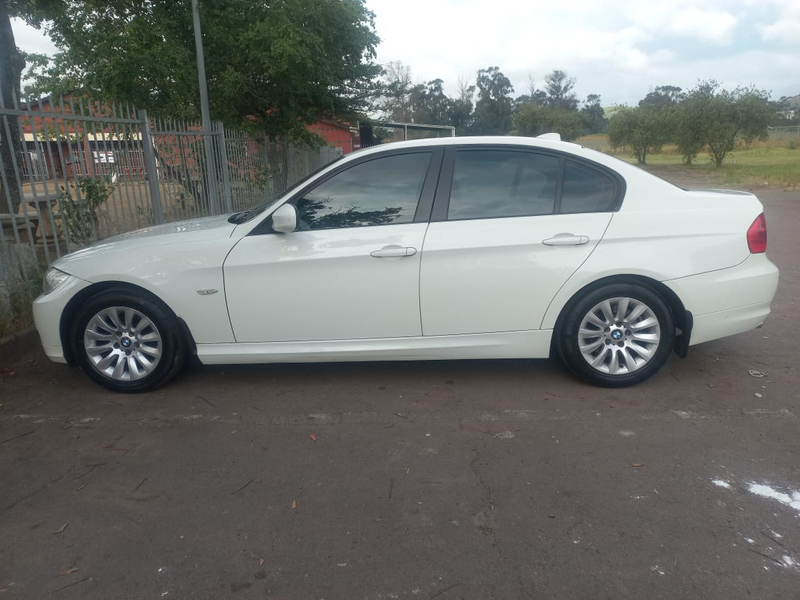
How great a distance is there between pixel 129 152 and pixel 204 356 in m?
4.31

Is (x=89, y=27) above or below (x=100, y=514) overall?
above

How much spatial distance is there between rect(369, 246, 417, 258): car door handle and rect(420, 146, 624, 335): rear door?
10cm

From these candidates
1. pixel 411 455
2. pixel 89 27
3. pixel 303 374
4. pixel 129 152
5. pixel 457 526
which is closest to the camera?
pixel 457 526

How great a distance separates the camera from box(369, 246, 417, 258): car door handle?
4.07 meters

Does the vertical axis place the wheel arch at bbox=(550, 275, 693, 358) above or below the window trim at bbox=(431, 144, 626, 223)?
below

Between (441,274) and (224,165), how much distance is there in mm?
7875

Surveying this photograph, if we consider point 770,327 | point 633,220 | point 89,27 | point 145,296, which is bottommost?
point 770,327

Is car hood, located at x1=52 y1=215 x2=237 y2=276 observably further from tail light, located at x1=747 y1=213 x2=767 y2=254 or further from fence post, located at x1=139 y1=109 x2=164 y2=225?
tail light, located at x1=747 y1=213 x2=767 y2=254

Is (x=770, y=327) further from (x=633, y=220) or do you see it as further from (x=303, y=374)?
(x=303, y=374)

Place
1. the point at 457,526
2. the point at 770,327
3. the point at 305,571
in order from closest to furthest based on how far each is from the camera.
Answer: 1. the point at 305,571
2. the point at 457,526
3. the point at 770,327

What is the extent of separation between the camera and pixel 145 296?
4223 mm

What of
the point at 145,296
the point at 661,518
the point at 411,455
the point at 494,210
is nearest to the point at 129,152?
the point at 145,296

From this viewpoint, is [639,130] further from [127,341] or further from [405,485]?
[405,485]

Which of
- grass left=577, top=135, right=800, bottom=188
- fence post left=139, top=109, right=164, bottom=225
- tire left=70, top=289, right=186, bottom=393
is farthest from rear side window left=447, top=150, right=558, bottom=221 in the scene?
fence post left=139, top=109, right=164, bottom=225
